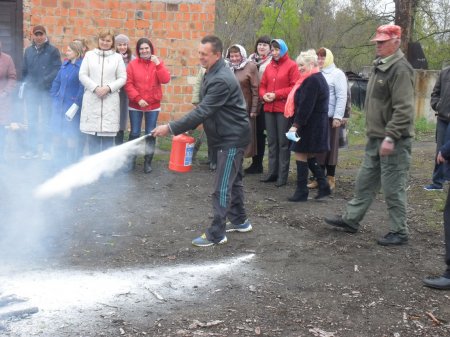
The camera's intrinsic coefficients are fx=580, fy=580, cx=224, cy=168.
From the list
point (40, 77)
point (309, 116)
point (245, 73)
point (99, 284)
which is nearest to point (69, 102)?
point (40, 77)

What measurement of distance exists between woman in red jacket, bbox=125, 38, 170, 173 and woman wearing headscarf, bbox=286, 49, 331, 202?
8.12ft

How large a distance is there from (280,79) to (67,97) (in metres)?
3.46

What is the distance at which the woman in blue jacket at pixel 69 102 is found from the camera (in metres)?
9.39

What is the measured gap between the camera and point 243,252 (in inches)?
240

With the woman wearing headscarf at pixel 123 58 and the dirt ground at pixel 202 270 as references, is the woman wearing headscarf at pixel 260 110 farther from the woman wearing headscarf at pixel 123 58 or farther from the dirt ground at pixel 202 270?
the woman wearing headscarf at pixel 123 58

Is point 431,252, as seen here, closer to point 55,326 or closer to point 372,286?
point 372,286

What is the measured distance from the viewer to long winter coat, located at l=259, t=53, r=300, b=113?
8.91 m

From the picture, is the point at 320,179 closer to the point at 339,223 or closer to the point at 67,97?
the point at 339,223

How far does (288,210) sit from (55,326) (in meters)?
4.22

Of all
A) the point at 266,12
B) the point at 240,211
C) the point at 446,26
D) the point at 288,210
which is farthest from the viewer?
the point at 266,12

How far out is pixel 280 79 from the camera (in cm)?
896

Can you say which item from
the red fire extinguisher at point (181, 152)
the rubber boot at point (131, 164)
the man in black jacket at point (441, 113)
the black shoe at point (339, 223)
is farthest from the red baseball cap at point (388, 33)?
the rubber boot at point (131, 164)

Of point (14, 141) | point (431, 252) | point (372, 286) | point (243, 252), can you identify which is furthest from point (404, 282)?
point (14, 141)

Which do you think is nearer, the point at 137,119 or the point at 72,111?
the point at 72,111
